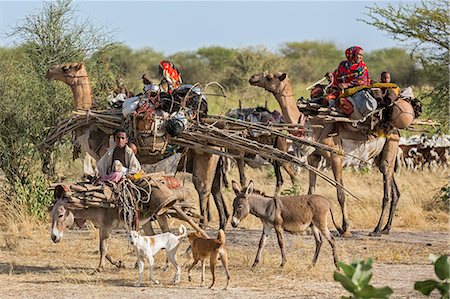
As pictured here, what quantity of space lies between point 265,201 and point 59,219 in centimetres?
278

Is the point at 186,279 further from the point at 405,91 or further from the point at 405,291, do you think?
the point at 405,91

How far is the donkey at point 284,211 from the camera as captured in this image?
1210 centimetres

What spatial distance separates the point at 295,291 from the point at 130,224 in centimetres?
223

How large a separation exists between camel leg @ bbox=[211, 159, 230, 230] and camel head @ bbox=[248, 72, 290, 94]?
1.51 m

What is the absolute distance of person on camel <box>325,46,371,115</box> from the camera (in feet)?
52.7

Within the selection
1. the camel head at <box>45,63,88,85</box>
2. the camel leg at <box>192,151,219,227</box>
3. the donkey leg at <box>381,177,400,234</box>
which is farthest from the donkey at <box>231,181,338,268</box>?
the donkey leg at <box>381,177,400,234</box>

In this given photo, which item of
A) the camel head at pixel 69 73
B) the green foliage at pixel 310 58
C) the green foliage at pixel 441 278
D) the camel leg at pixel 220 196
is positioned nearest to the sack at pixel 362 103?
the camel leg at pixel 220 196

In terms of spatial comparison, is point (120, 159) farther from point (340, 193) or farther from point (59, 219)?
point (340, 193)

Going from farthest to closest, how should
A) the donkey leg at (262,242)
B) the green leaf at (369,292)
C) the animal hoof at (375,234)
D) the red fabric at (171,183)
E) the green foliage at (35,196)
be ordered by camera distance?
the green foliage at (35,196) → the animal hoof at (375,234) → the donkey leg at (262,242) → the red fabric at (171,183) → the green leaf at (369,292)

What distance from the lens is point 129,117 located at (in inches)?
537

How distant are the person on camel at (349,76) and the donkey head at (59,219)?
6260mm

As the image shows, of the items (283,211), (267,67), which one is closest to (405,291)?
(283,211)

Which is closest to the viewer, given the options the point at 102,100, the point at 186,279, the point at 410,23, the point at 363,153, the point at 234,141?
the point at 186,279

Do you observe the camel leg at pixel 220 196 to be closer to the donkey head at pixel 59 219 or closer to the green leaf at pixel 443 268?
the donkey head at pixel 59 219
